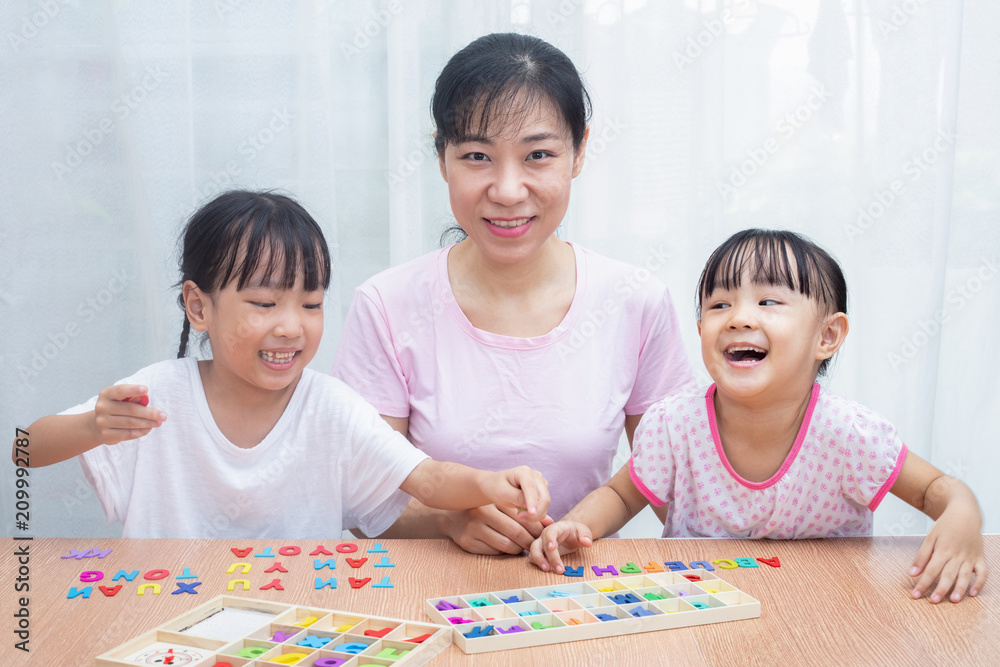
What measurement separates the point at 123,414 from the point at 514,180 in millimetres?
677

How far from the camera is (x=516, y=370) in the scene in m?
1.51

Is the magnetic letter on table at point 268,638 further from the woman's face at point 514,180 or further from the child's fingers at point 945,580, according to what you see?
the woman's face at point 514,180

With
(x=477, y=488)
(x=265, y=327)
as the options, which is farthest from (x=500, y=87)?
(x=477, y=488)

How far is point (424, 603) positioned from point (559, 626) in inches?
6.5

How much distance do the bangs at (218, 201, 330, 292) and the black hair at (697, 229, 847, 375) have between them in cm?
61

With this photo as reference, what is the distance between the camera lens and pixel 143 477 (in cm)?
130

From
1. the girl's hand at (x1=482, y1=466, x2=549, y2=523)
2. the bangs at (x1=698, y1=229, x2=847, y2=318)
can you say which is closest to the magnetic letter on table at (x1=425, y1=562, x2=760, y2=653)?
the girl's hand at (x1=482, y1=466, x2=549, y2=523)

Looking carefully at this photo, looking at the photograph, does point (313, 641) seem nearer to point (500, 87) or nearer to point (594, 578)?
point (594, 578)

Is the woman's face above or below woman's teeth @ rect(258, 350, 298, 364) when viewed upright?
above

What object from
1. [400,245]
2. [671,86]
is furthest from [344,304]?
[671,86]

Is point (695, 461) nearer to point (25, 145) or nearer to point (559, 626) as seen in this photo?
point (559, 626)

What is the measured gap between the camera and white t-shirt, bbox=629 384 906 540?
1.20 meters

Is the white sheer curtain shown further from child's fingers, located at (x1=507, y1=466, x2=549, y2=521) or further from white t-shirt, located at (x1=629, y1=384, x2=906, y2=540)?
child's fingers, located at (x1=507, y1=466, x2=549, y2=521)

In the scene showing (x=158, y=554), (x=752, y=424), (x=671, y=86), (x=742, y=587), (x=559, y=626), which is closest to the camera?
(x=559, y=626)
